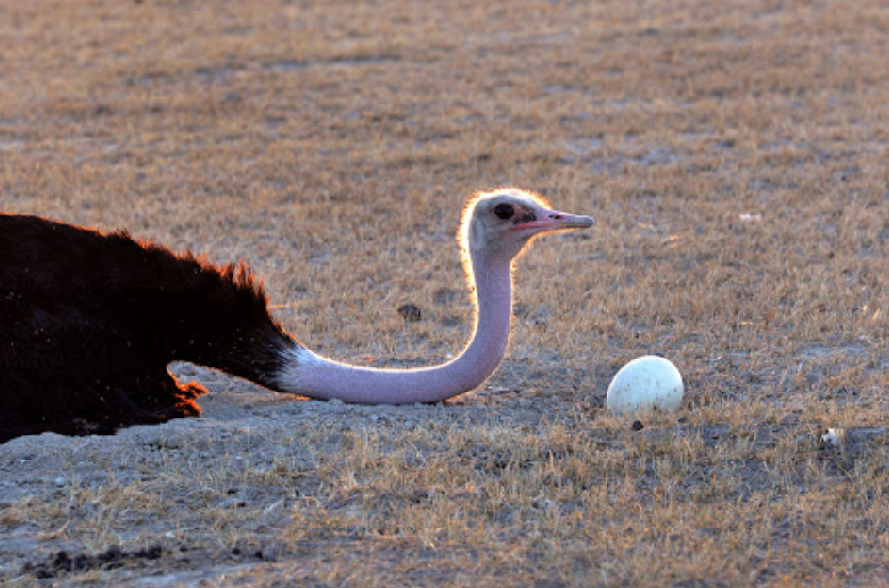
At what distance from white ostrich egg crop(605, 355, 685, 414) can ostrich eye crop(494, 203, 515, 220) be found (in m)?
0.88

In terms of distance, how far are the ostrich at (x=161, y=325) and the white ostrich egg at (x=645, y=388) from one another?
0.60 m

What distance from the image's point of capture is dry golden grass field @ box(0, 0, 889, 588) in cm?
456

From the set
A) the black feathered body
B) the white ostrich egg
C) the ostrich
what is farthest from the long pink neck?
the white ostrich egg

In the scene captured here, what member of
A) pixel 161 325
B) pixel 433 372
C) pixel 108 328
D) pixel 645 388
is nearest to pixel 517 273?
pixel 645 388

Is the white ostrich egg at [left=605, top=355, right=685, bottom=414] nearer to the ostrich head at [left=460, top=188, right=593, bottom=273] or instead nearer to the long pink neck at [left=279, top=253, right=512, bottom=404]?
the long pink neck at [left=279, top=253, right=512, bottom=404]

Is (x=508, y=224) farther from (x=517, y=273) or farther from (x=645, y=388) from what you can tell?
(x=517, y=273)

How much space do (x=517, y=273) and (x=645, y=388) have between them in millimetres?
2860

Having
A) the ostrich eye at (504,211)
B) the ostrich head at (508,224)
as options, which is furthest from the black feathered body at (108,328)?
the ostrich eye at (504,211)

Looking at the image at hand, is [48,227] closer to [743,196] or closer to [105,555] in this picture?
[105,555]

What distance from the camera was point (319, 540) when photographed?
15.0 feet

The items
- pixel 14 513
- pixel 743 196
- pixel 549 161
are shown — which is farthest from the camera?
pixel 549 161

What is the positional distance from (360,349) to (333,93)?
738 centimetres

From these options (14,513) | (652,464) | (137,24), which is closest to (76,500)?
(14,513)

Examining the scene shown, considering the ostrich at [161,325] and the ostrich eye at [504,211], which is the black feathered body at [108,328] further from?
the ostrich eye at [504,211]
